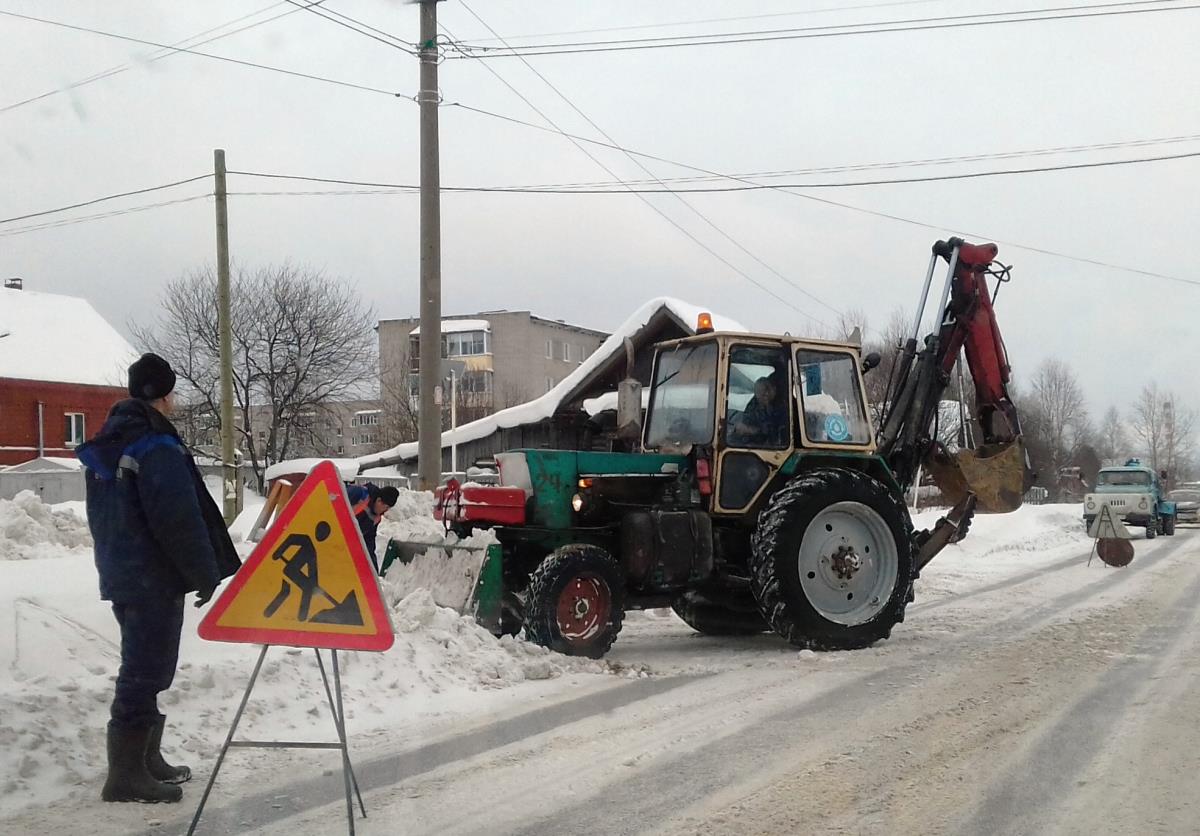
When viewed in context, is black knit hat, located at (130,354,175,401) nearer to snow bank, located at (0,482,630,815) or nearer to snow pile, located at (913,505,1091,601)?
snow bank, located at (0,482,630,815)

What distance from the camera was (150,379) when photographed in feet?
16.2

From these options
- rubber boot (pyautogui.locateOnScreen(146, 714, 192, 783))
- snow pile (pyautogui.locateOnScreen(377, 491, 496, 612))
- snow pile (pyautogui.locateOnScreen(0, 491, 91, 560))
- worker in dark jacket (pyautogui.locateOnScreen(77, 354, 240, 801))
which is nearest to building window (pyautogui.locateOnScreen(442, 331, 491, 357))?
snow pile (pyautogui.locateOnScreen(0, 491, 91, 560))

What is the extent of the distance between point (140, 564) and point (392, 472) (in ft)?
89.0

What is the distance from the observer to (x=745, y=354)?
30.0 feet

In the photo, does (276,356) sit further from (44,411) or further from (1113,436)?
(1113,436)

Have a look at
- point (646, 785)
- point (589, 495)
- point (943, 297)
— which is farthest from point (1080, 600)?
point (646, 785)

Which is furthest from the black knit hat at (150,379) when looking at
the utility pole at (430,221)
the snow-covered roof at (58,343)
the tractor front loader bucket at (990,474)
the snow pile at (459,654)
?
the snow-covered roof at (58,343)

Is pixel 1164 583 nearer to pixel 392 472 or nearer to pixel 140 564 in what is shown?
pixel 140 564

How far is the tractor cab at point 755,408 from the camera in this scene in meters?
8.99

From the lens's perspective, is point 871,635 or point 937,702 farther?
point 871,635

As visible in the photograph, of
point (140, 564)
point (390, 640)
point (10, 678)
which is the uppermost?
point (140, 564)

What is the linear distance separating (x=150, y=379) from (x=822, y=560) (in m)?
5.91

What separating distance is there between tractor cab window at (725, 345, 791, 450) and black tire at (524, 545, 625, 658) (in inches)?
64.5

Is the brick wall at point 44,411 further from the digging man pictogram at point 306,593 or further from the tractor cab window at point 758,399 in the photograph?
the digging man pictogram at point 306,593
